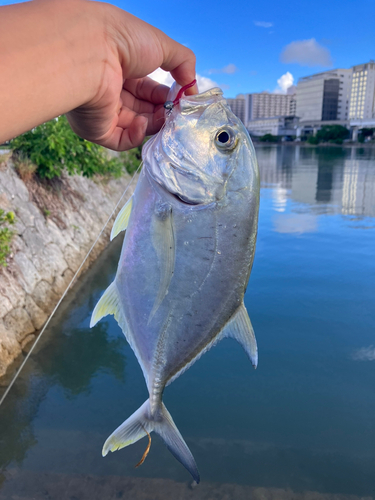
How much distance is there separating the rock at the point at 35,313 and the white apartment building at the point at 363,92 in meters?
102

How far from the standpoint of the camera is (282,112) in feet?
510

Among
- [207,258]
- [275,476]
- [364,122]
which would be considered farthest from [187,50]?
[364,122]

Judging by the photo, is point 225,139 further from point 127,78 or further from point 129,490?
point 129,490

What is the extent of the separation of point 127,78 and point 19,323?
4.03 m

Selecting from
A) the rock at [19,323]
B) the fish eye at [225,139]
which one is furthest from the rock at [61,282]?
the fish eye at [225,139]

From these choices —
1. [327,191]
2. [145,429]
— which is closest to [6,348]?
[145,429]

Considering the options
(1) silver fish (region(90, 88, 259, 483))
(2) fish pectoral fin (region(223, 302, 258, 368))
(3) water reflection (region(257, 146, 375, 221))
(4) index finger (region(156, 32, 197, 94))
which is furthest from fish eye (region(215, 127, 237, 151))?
(3) water reflection (region(257, 146, 375, 221))

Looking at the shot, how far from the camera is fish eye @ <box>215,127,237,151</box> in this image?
1616 millimetres

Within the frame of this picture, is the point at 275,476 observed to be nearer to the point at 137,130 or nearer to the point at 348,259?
the point at 137,130

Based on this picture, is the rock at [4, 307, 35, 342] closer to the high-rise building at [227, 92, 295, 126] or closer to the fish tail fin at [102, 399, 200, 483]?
the fish tail fin at [102, 399, 200, 483]

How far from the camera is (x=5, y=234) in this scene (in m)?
5.25

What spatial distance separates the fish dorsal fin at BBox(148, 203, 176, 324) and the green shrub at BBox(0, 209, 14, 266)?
4.12 m

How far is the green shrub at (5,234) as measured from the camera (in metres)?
5.08

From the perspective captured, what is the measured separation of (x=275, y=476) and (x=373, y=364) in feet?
6.88
